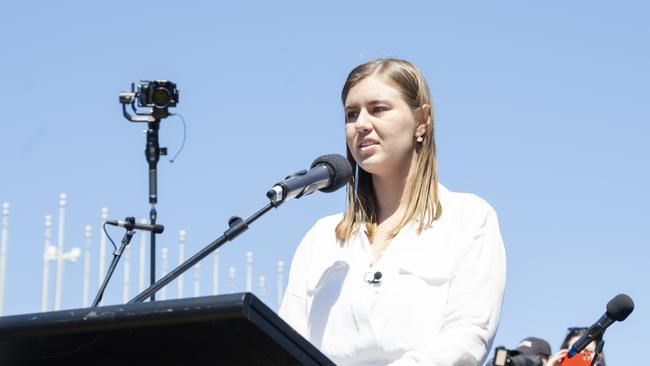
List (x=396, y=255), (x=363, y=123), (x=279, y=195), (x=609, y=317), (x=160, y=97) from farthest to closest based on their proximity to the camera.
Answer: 1. (x=160, y=97)
2. (x=609, y=317)
3. (x=363, y=123)
4. (x=396, y=255)
5. (x=279, y=195)

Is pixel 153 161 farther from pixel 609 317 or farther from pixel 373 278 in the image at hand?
pixel 373 278

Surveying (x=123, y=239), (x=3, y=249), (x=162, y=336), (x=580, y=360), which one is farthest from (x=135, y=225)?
(x=3, y=249)

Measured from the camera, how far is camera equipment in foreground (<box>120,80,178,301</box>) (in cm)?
809

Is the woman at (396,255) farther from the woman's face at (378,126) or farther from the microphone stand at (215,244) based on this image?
the microphone stand at (215,244)

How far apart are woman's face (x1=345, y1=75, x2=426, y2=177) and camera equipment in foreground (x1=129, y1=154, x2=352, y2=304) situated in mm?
72

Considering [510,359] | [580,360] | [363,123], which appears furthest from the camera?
[510,359]

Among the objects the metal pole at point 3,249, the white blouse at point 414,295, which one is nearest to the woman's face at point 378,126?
the white blouse at point 414,295

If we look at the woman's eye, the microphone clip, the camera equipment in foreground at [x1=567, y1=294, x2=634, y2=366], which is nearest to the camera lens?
the camera equipment in foreground at [x1=567, y1=294, x2=634, y2=366]

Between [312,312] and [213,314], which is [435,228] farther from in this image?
[213,314]

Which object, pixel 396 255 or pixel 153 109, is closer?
pixel 396 255

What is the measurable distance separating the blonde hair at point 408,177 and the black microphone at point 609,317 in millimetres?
2075

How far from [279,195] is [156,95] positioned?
551 centimetres

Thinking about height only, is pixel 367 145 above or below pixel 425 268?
above

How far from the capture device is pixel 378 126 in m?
3.24
